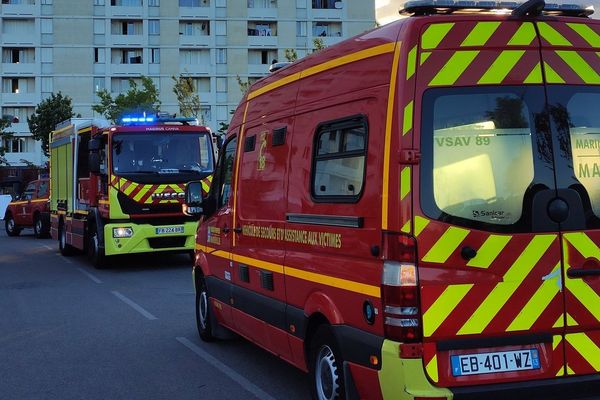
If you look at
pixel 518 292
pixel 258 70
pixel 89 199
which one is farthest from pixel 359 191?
pixel 258 70

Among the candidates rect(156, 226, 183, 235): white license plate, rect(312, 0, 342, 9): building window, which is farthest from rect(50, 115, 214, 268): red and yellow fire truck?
rect(312, 0, 342, 9): building window

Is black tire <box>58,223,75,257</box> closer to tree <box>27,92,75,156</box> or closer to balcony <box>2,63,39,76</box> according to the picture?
tree <box>27,92,75,156</box>

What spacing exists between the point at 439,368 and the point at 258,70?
6515cm

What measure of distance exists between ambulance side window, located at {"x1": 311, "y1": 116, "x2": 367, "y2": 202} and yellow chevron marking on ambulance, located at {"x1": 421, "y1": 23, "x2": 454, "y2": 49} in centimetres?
59

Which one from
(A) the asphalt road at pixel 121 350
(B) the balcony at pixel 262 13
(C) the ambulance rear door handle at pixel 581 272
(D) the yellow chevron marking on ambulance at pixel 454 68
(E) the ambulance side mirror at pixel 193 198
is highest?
(B) the balcony at pixel 262 13

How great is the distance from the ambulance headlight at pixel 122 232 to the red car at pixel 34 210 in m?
11.6

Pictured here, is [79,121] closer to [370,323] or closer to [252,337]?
[252,337]

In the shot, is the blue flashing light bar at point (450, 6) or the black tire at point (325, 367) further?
the black tire at point (325, 367)

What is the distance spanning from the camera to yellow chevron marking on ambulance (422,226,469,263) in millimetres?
3744

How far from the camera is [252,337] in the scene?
6051mm

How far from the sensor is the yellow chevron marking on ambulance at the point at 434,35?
3883 mm

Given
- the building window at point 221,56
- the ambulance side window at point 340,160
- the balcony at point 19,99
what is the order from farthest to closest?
1. the building window at point 221,56
2. the balcony at point 19,99
3. the ambulance side window at point 340,160

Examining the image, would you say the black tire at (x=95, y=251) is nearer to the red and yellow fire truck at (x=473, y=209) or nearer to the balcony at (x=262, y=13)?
the red and yellow fire truck at (x=473, y=209)

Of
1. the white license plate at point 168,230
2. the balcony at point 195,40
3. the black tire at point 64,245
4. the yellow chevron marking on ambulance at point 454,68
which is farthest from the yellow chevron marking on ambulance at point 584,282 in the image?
the balcony at point 195,40
